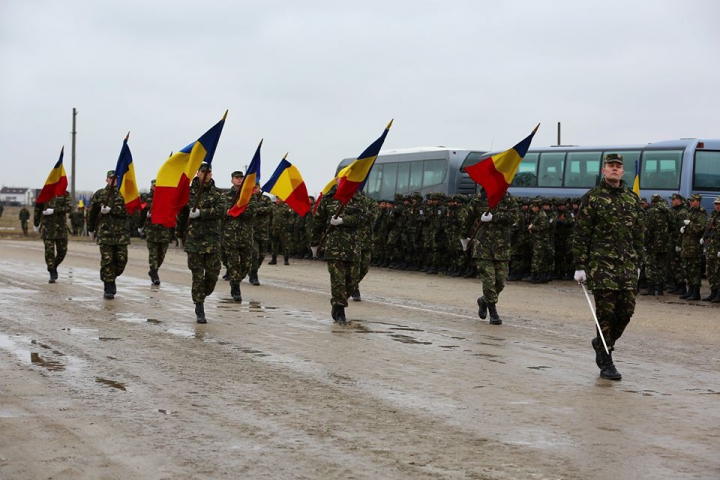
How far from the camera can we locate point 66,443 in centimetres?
636

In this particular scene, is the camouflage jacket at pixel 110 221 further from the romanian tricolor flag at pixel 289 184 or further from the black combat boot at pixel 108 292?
the romanian tricolor flag at pixel 289 184

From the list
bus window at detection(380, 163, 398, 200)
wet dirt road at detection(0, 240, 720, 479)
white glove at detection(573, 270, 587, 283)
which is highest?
bus window at detection(380, 163, 398, 200)

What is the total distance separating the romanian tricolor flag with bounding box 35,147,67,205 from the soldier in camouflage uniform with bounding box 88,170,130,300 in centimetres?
284

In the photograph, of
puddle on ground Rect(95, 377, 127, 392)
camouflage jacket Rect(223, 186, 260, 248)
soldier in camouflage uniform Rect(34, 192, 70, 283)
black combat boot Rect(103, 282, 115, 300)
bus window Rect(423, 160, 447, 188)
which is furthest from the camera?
bus window Rect(423, 160, 447, 188)

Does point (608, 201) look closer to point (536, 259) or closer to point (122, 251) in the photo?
point (122, 251)

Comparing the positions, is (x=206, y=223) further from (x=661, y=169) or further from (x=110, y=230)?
(x=661, y=169)

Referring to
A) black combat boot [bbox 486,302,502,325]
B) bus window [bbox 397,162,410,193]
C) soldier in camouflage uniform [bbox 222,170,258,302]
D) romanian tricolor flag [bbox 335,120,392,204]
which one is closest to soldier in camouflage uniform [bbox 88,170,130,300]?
soldier in camouflage uniform [bbox 222,170,258,302]

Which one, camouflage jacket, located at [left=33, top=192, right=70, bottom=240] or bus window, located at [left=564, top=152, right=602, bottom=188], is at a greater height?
bus window, located at [left=564, top=152, right=602, bottom=188]

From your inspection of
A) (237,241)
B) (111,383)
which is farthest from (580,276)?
(237,241)

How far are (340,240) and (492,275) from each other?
2.24 m

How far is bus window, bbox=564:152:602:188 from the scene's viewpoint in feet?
94.7

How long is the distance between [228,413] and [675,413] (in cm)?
340

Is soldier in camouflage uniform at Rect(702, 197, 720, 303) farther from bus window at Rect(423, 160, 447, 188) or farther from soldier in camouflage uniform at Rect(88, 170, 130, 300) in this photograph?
bus window at Rect(423, 160, 447, 188)

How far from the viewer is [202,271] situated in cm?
1327
